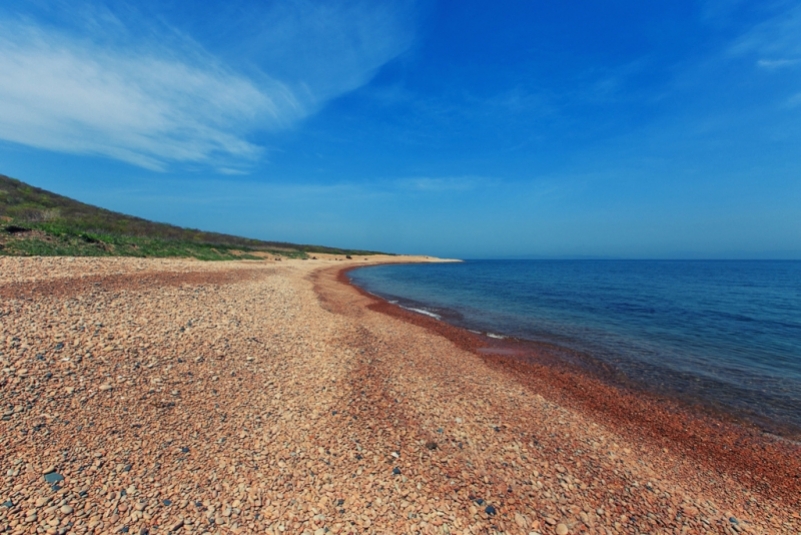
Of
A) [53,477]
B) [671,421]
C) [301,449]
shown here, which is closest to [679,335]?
[671,421]

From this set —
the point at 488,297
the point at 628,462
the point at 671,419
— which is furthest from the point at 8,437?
the point at 488,297

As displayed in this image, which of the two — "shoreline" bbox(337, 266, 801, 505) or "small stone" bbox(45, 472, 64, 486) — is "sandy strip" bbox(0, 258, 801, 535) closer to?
"small stone" bbox(45, 472, 64, 486)

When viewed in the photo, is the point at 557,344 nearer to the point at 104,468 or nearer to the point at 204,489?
the point at 204,489

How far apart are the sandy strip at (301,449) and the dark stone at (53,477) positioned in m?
0.04

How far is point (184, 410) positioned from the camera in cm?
586

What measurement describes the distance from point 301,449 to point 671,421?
8.20 m

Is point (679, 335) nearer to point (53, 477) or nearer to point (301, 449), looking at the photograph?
point (301, 449)

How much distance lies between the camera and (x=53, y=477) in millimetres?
4020

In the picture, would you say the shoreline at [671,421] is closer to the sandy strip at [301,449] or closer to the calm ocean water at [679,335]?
the sandy strip at [301,449]

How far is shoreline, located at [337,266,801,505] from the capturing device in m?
6.05

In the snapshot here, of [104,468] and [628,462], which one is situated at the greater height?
[104,468]

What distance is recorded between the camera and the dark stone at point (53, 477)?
3.97 meters

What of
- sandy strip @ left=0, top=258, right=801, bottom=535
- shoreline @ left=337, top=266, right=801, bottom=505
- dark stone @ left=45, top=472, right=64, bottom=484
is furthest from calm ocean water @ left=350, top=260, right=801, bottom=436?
dark stone @ left=45, top=472, right=64, bottom=484

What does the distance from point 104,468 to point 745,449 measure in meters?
10.9
